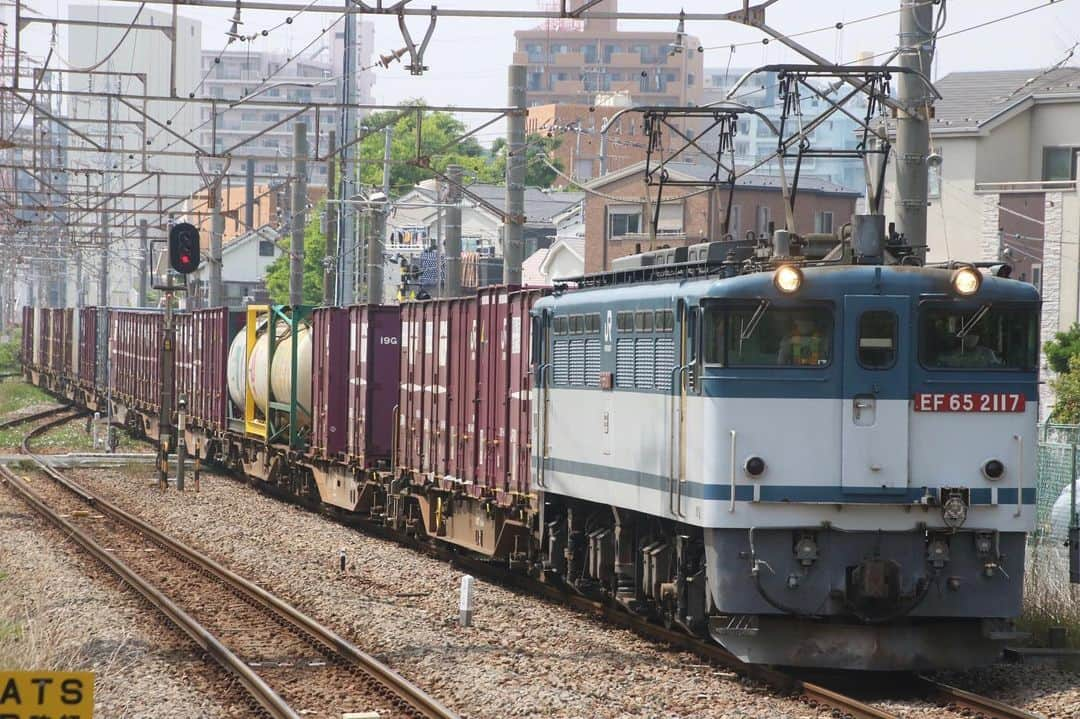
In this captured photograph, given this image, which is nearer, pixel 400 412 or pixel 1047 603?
pixel 1047 603

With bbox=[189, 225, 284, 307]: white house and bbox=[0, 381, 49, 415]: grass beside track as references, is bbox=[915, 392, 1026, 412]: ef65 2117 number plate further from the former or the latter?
bbox=[189, 225, 284, 307]: white house

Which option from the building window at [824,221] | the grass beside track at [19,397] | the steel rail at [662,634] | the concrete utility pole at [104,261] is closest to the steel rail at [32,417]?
the grass beside track at [19,397]

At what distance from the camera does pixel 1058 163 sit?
48.2m

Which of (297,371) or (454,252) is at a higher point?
(454,252)

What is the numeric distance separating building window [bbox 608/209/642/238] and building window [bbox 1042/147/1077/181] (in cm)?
1726

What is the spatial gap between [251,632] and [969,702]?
7236mm

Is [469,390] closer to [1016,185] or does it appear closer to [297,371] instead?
[297,371]

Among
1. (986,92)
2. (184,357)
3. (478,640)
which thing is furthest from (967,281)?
(986,92)

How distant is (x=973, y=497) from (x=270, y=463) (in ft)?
64.7

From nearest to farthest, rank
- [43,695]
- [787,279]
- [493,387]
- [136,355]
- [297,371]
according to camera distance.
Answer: [43,695] < [787,279] < [493,387] < [297,371] < [136,355]

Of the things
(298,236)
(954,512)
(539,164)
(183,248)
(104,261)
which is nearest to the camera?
(954,512)

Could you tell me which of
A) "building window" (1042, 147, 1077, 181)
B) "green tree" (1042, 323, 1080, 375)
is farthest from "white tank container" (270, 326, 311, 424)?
"building window" (1042, 147, 1077, 181)

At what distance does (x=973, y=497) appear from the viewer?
12219mm

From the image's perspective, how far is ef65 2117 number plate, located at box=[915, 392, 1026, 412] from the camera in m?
12.3
